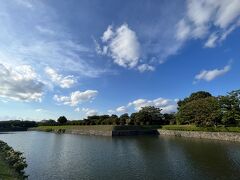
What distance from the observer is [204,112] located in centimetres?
6488

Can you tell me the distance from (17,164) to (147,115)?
257 feet

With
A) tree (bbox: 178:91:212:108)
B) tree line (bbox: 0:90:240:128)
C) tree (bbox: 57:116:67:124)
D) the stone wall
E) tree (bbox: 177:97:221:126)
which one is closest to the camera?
the stone wall

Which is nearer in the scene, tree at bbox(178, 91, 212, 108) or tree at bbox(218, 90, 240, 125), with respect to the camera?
tree at bbox(218, 90, 240, 125)

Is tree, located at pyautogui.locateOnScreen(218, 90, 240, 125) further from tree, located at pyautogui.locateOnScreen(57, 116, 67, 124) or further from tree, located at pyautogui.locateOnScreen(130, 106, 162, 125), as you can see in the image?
tree, located at pyautogui.locateOnScreen(57, 116, 67, 124)

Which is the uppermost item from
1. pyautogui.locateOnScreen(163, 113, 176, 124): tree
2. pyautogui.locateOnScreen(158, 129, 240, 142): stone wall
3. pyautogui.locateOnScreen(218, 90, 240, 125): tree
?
pyautogui.locateOnScreen(163, 113, 176, 124): tree

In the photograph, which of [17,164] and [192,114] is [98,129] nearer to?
[192,114]

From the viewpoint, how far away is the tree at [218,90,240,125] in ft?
185

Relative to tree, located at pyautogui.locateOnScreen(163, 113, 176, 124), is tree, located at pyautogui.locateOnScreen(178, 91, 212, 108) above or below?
above

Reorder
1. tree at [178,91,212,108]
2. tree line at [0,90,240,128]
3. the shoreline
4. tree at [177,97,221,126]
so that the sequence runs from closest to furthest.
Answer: the shoreline → tree line at [0,90,240,128] → tree at [177,97,221,126] → tree at [178,91,212,108]

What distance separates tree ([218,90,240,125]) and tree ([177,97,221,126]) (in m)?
1.74

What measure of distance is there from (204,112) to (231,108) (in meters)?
8.31

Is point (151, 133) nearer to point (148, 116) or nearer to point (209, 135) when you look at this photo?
point (148, 116)

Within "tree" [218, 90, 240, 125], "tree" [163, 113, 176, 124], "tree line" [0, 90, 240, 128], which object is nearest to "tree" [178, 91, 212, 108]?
"tree line" [0, 90, 240, 128]

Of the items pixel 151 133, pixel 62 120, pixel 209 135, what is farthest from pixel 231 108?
pixel 62 120
